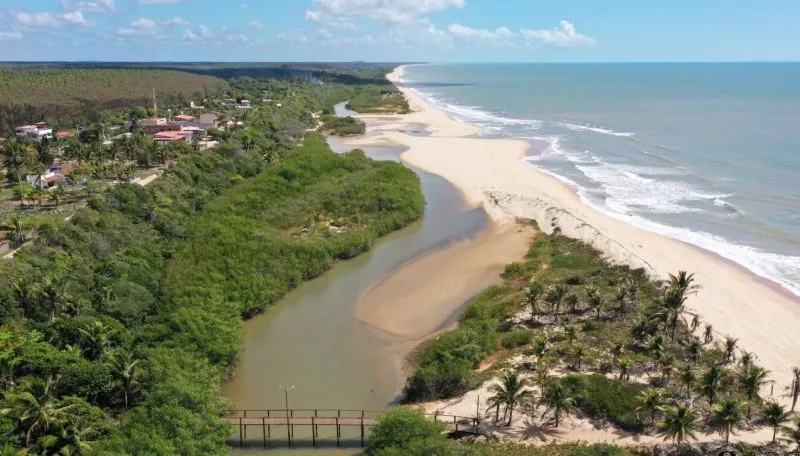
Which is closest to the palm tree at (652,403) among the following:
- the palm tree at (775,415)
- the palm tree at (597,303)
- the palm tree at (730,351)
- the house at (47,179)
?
the palm tree at (775,415)

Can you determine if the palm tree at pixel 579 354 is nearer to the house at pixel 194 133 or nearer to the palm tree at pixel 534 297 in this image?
the palm tree at pixel 534 297

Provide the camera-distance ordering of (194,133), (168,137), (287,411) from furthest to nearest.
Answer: (194,133) → (168,137) → (287,411)

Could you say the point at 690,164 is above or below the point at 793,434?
above

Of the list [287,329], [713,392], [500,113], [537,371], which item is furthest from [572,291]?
[500,113]

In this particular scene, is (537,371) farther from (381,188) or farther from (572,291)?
(381,188)

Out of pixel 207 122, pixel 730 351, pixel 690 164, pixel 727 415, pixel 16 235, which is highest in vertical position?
pixel 207 122

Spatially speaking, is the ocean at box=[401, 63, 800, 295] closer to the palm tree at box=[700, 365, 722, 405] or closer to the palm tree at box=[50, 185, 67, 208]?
the palm tree at box=[700, 365, 722, 405]

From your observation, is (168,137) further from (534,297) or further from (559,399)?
(559,399)

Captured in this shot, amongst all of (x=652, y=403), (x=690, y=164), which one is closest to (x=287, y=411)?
(x=652, y=403)
